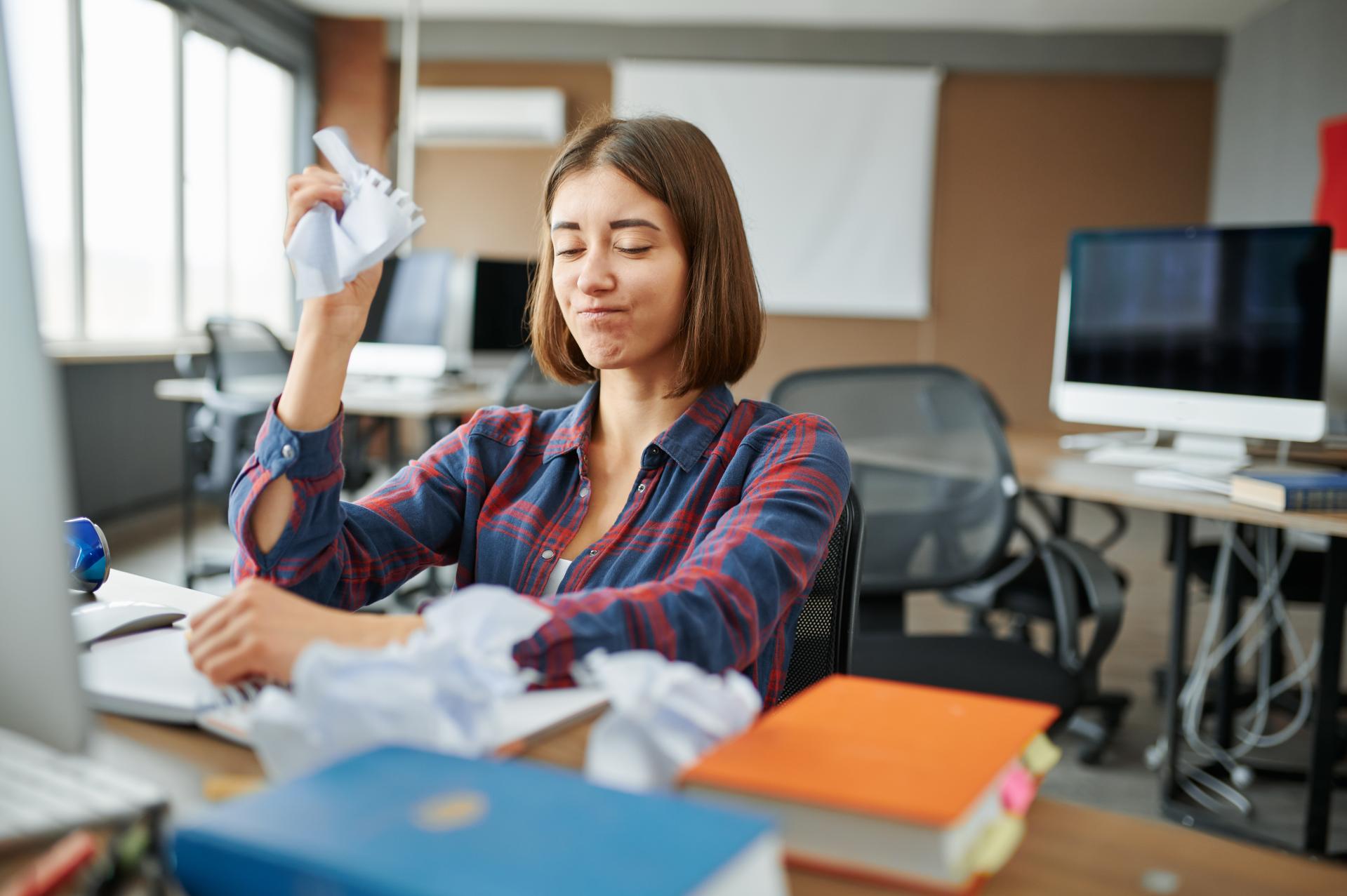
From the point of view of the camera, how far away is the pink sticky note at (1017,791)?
0.56m

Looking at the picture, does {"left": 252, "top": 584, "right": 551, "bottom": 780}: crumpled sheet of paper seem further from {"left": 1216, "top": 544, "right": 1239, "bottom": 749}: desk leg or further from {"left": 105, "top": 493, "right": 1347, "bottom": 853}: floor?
{"left": 1216, "top": 544, "right": 1239, "bottom": 749}: desk leg

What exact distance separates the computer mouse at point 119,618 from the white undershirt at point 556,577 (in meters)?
0.36

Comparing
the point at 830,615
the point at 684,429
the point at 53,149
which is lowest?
the point at 830,615

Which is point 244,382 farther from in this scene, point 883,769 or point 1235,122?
point 1235,122

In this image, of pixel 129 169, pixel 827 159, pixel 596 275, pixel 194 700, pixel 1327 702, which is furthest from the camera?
pixel 827 159

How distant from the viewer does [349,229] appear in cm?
90

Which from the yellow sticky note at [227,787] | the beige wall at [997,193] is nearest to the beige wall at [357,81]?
the beige wall at [997,193]

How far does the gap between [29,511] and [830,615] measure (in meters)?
0.88

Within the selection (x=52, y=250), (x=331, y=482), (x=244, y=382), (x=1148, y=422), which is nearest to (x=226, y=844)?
(x=331, y=482)

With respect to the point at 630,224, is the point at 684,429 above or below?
below

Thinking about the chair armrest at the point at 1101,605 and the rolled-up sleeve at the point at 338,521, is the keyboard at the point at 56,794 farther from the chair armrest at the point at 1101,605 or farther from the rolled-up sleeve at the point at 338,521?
the chair armrest at the point at 1101,605

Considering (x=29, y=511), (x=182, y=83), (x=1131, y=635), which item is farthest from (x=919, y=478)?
(x=182, y=83)

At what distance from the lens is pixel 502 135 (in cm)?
688

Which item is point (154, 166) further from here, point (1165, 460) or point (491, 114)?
point (1165, 460)
